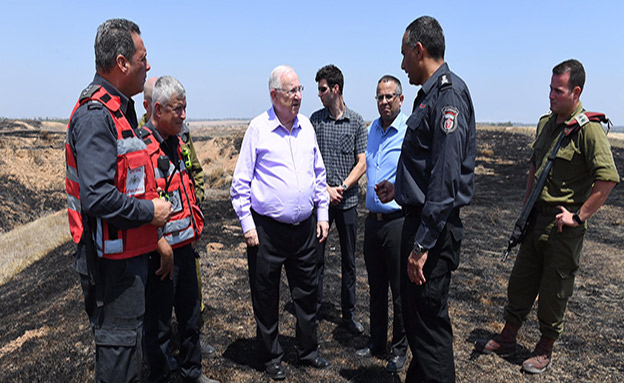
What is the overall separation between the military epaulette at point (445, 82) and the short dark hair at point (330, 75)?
82.6 inches

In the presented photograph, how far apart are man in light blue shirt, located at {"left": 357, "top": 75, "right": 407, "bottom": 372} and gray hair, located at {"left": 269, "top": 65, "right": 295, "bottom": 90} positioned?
1.00 meters

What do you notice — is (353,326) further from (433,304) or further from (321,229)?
(433,304)

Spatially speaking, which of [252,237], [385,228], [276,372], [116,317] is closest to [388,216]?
[385,228]

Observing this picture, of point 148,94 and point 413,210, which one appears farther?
point 148,94

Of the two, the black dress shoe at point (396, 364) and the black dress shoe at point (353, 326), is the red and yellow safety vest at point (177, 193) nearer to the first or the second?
the black dress shoe at point (396, 364)

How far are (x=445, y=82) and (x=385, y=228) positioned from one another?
4.82 ft

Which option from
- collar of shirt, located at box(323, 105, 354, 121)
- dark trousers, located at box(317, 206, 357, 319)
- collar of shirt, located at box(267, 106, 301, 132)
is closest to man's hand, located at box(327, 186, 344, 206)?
dark trousers, located at box(317, 206, 357, 319)

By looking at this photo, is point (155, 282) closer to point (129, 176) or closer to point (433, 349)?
point (129, 176)

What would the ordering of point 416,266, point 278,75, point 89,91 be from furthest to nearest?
point 278,75 < point 416,266 < point 89,91

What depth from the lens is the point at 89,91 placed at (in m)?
2.14

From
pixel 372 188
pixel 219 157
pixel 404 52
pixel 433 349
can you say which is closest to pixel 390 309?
pixel 372 188

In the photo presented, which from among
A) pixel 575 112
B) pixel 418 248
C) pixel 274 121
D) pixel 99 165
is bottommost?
pixel 418 248

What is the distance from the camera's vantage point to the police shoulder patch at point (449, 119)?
91.8 inches

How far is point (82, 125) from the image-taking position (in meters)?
2.06
